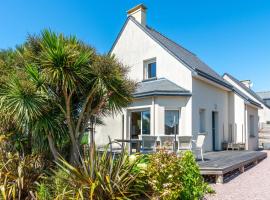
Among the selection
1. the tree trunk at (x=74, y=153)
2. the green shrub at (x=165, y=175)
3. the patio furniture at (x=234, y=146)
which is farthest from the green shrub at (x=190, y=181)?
the patio furniture at (x=234, y=146)

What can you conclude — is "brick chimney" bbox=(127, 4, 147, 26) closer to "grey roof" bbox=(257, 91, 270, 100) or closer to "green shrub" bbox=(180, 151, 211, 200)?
"green shrub" bbox=(180, 151, 211, 200)

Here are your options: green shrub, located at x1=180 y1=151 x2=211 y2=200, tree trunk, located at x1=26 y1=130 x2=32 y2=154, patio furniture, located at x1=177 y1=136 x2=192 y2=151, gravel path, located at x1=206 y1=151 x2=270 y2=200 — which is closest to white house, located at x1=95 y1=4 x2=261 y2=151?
patio furniture, located at x1=177 y1=136 x2=192 y2=151

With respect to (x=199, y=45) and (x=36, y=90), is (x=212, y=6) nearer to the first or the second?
(x=199, y=45)

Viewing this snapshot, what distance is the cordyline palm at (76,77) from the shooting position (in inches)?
286

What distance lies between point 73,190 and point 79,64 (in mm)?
3713

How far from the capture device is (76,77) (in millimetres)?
7625

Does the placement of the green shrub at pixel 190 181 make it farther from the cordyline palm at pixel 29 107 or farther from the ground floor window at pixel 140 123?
the ground floor window at pixel 140 123

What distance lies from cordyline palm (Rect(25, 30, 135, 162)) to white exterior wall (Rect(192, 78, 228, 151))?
7.49 metres

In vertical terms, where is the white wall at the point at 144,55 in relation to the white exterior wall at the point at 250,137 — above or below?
above

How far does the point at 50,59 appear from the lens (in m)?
7.15

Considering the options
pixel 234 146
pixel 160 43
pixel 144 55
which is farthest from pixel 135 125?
pixel 234 146

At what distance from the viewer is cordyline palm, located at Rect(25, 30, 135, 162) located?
7254 mm

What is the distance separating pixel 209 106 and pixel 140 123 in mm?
5039

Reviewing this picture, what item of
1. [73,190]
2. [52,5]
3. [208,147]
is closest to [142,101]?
[208,147]
